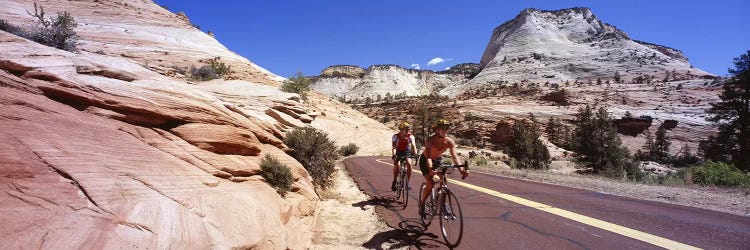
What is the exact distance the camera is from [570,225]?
6324 mm

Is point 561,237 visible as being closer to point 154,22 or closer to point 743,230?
point 743,230

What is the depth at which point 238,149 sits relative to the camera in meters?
7.15

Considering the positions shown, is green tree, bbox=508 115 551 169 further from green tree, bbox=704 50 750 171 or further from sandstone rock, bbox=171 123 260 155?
sandstone rock, bbox=171 123 260 155

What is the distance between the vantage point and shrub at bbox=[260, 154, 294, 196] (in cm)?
732

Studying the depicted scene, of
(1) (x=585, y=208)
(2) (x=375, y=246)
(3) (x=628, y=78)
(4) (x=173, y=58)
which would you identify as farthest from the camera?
(3) (x=628, y=78)

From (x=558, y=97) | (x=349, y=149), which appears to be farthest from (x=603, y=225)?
(x=558, y=97)

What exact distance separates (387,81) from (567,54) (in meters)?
41.6

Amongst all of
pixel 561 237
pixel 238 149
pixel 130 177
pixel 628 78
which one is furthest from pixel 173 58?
pixel 628 78

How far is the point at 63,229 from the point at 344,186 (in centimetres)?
954

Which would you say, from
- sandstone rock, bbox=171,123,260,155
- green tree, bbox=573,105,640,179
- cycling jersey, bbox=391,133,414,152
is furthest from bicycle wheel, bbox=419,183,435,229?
green tree, bbox=573,105,640,179

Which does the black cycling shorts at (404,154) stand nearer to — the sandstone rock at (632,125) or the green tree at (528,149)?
the green tree at (528,149)

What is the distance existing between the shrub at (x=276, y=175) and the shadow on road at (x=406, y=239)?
7.15ft

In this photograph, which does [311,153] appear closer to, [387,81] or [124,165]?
[124,165]

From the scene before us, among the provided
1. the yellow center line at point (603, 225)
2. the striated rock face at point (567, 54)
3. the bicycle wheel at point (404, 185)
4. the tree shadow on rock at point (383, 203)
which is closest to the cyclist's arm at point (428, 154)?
the bicycle wheel at point (404, 185)
